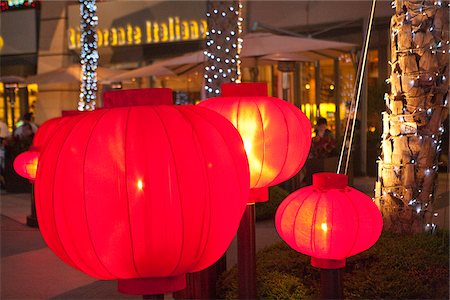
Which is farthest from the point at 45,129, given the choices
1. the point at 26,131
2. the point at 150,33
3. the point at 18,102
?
the point at 18,102

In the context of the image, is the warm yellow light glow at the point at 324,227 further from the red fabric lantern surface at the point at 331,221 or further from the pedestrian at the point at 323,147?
the pedestrian at the point at 323,147

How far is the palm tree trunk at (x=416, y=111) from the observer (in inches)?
241

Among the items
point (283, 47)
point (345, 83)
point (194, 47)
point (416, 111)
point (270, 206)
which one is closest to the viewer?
point (416, 111)

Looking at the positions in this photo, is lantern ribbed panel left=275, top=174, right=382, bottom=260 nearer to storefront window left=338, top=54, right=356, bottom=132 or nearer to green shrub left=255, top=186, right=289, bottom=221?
green shrub left=255, top=186, right=289, bottom=221

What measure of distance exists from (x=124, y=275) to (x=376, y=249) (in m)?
3.61

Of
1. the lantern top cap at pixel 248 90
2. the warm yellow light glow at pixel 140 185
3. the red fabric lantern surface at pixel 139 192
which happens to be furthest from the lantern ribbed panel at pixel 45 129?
the warm yellow light glow at pixel 140 185

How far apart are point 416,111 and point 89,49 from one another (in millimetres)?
8206

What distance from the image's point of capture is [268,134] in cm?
437

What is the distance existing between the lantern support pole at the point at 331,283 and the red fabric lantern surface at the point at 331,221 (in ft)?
0.26

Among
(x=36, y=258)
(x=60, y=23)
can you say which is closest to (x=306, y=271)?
(x=36, y=258)

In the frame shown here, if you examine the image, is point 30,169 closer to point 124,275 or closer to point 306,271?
point 306,271

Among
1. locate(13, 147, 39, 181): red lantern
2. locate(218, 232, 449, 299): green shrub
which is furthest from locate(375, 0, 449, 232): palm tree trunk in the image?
locate(13, 147, 39, 181): red lantern

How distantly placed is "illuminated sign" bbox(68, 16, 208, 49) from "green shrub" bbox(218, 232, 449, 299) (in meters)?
13.0

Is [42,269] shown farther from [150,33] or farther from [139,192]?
[150,33]
